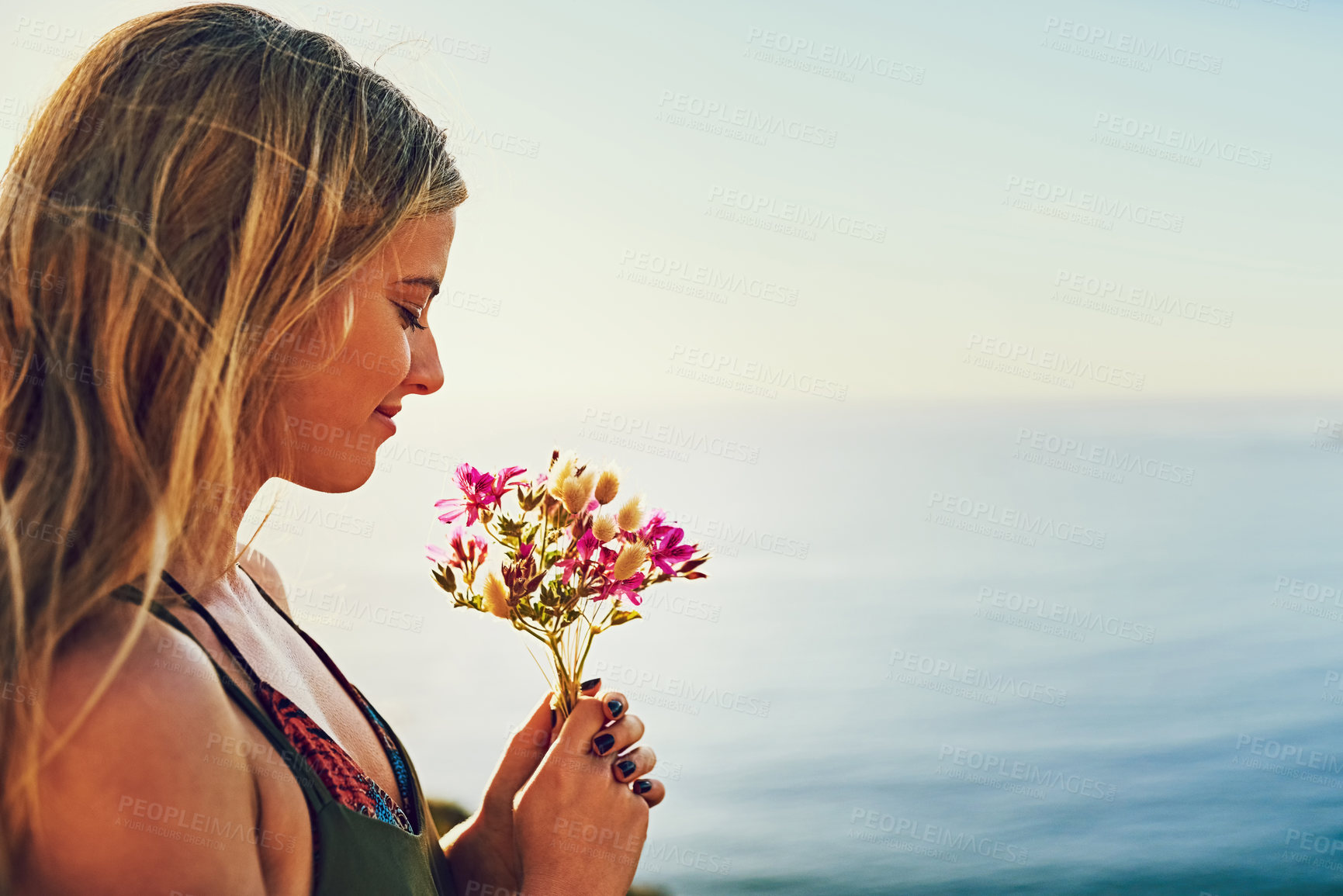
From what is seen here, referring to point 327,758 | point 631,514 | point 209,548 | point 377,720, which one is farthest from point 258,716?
point 631,514

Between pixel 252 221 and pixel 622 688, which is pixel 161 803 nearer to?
pixel 252 221

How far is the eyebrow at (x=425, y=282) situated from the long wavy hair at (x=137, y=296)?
104 millimetres

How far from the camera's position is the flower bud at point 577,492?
1.19m

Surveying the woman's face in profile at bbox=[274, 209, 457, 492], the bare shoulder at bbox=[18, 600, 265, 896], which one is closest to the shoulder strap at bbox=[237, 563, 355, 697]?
the woman's face in profile at bbox=[274, 209, 457, 492]

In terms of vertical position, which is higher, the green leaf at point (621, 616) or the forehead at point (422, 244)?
the forehead at point (422, 244)

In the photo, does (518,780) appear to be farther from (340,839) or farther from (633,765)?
(340,839)

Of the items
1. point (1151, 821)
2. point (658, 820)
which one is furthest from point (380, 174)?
point (1151, 821)

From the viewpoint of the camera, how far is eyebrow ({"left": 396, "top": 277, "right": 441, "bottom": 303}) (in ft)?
3.73

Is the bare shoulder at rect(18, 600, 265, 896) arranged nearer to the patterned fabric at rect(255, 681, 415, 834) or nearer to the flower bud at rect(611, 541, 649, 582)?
the patterned fabric at rect(255, 681, 415, 834)

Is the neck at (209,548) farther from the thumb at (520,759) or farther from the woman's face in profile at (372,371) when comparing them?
the thumb at (520,759)

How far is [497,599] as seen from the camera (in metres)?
1.19

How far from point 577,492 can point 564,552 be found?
0.08m

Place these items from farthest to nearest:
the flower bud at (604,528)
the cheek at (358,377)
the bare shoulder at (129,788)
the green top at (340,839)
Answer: the flower bud at (604,528) → the cheek at (358,377) → the green top at (340,839) → the bare shoulder at (129,788)

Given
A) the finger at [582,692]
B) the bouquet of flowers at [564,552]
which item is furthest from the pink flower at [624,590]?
the finger at [582,692]
